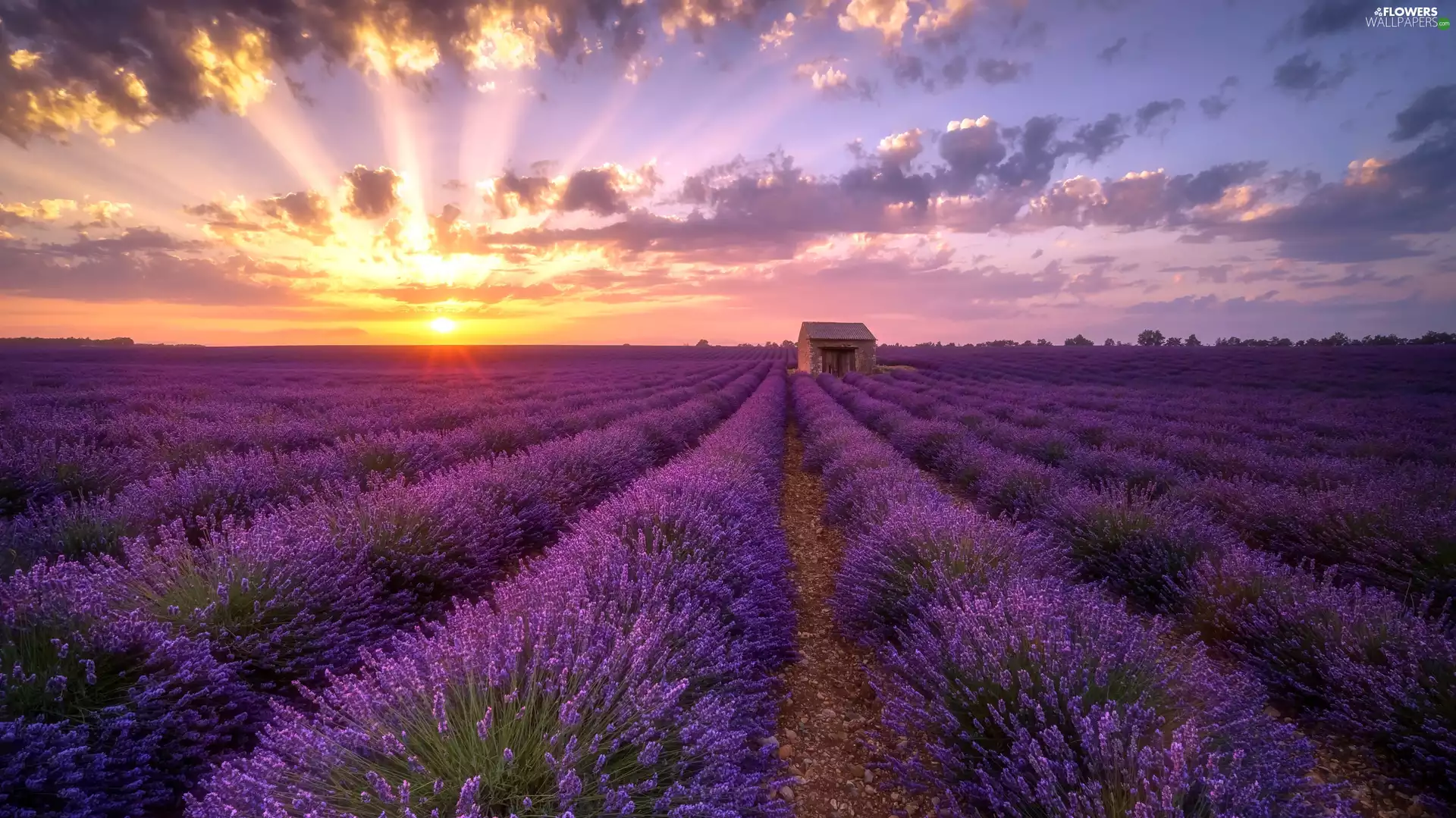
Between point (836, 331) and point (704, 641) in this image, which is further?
point (836, 331)

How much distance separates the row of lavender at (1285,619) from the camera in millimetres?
2328

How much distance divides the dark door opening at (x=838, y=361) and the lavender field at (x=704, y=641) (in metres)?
23.6

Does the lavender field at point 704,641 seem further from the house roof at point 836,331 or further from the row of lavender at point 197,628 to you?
the house roof at point 836,331

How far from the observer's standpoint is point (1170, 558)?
393cm

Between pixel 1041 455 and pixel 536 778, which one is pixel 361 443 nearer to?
pixel 536 778

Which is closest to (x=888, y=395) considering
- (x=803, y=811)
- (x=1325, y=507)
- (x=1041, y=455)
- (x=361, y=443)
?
(x=1041, y=455)

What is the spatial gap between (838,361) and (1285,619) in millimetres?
27733

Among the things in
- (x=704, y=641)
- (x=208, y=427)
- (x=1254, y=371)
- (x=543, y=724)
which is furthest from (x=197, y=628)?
(x=1254, y=371)

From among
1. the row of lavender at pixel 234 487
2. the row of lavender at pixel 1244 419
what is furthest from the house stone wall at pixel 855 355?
the row of lavender at pixel 234 487

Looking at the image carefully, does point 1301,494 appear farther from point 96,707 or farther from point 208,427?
point 208,427

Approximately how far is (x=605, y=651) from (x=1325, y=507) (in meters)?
5.88

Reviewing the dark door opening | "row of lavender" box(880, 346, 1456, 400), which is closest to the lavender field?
"row of lavender" box(880, 346, 1456, 400)

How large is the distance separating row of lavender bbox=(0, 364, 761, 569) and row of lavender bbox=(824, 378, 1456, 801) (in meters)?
5.71

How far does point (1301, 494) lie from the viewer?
5.34 metres
